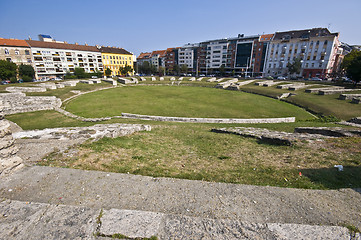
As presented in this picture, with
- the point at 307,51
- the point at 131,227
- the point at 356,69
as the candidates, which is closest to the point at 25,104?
the point at 131,227

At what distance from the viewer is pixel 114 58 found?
10412 centimetres

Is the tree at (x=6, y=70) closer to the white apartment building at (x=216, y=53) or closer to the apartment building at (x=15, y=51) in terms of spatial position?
the apartment building at (x=15, y=51)

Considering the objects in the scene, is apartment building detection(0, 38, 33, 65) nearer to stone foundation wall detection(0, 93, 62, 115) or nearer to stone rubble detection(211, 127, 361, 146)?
stone foundation wall detection(0, 93, 62, 115)

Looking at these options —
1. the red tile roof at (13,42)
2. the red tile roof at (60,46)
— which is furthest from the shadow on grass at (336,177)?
the red tile roof at (60,46)

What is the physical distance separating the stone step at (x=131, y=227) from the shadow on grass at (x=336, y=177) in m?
2.52

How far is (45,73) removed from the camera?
80938 mm

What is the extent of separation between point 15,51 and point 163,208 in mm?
101067

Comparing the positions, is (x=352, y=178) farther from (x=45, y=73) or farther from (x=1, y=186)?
Result: (x=45, y=73)

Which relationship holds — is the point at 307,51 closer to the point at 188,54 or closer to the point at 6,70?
the point at 188,54

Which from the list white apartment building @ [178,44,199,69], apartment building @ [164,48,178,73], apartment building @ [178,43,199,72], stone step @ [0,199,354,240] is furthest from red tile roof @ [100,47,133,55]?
stone step @ [0,199,354,240]

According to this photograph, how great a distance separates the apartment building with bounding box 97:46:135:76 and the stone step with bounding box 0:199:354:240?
4325 inches

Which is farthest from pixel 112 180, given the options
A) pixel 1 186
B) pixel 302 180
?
pixel 302 180

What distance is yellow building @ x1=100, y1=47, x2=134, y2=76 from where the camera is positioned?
100188 millimetres

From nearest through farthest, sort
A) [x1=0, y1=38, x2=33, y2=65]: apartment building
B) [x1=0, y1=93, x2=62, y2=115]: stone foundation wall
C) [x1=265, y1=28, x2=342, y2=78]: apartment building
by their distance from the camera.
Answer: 1. [x1=0, y1=93, x2=62, y2=115]: stone foundation wall
2. [x1=0, y1=38, x2=33, y2=65]: apartment building
3. [x1=265, y1=28, x2=342, y2=78]: apartment building
